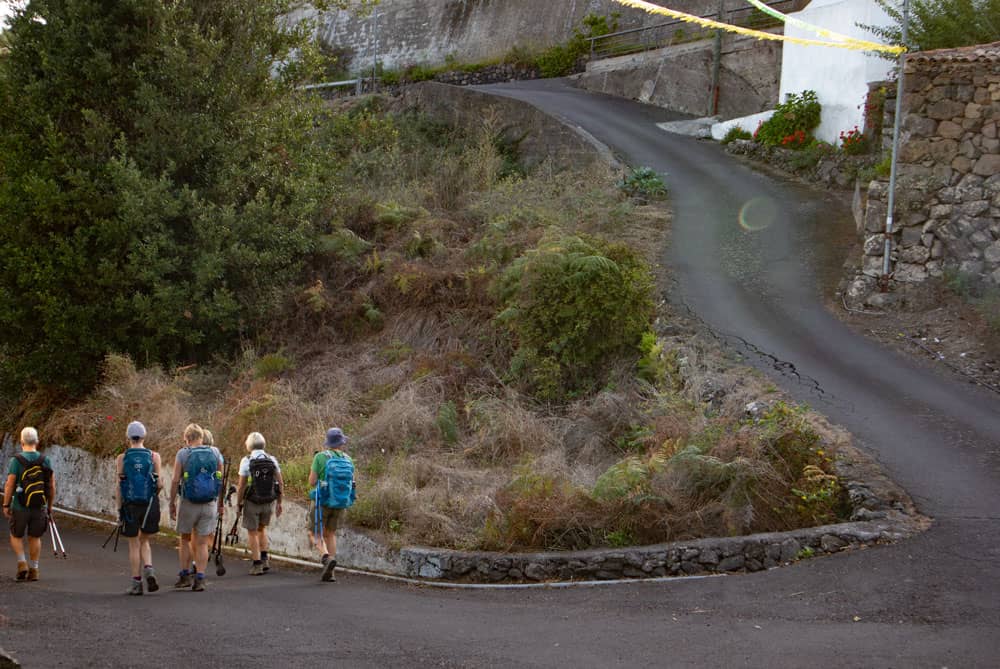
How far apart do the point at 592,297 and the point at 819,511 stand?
18.1 ft

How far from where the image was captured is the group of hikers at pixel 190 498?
9.78m

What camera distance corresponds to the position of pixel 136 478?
9.80 meters

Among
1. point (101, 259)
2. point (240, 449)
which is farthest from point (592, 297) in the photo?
point (101, 259)

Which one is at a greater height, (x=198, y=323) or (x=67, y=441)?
(x=198, y=323)

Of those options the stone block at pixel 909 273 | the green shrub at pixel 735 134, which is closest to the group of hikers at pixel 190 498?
the stone block at pixel 909 273

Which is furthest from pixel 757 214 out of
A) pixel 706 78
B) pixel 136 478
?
pixel 136 478

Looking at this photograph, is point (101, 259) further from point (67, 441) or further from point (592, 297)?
point (592, 297)

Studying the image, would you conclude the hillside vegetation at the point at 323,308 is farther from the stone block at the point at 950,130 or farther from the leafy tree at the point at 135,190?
the stone block at the point at 950,130

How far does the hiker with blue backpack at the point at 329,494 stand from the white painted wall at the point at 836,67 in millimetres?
14609

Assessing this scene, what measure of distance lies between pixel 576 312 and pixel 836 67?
37.0 ft

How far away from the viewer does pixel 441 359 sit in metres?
15.5

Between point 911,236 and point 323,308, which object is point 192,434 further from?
point 911,236

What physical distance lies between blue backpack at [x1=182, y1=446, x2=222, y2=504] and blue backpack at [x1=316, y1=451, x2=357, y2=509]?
1.05 meters

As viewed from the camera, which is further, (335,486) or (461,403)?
(461,403)
